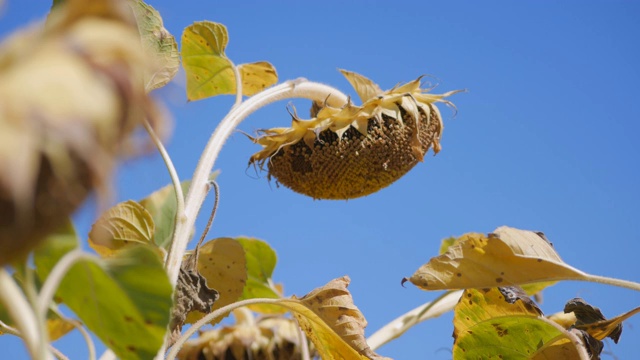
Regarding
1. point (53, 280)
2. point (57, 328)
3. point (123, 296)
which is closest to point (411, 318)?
point (57, 328)

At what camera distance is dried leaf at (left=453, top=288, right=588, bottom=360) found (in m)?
1.56

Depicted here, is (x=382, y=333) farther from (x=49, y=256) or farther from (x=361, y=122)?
(x=49, y=256)

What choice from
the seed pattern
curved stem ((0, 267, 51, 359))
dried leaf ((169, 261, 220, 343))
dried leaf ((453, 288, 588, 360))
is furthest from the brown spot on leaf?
curved stem ((0, 267, 51, 359))

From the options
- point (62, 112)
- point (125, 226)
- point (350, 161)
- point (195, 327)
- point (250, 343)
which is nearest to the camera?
point (62, 112)

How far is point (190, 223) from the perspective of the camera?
1.36 meters

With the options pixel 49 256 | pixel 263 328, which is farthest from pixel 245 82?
pixel 49 256

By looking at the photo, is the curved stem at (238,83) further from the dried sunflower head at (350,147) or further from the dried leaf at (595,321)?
the dried leaf at (595,321)

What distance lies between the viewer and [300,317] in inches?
58.5

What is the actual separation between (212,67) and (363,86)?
0.35 m

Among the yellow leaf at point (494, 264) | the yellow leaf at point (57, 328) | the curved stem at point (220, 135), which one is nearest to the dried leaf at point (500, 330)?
the yellow leaf at point (494, 264)

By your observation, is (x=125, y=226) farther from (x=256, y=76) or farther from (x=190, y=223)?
(x=256, y=76)

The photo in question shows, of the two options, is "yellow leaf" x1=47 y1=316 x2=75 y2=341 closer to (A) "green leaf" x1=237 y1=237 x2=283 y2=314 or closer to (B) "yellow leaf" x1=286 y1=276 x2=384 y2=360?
(A) "green leaf" x1=237 y1=237 x2=283 y2=314

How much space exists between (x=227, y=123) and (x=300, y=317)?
392mm

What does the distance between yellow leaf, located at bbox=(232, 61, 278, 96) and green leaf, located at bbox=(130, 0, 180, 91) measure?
0.50 m
